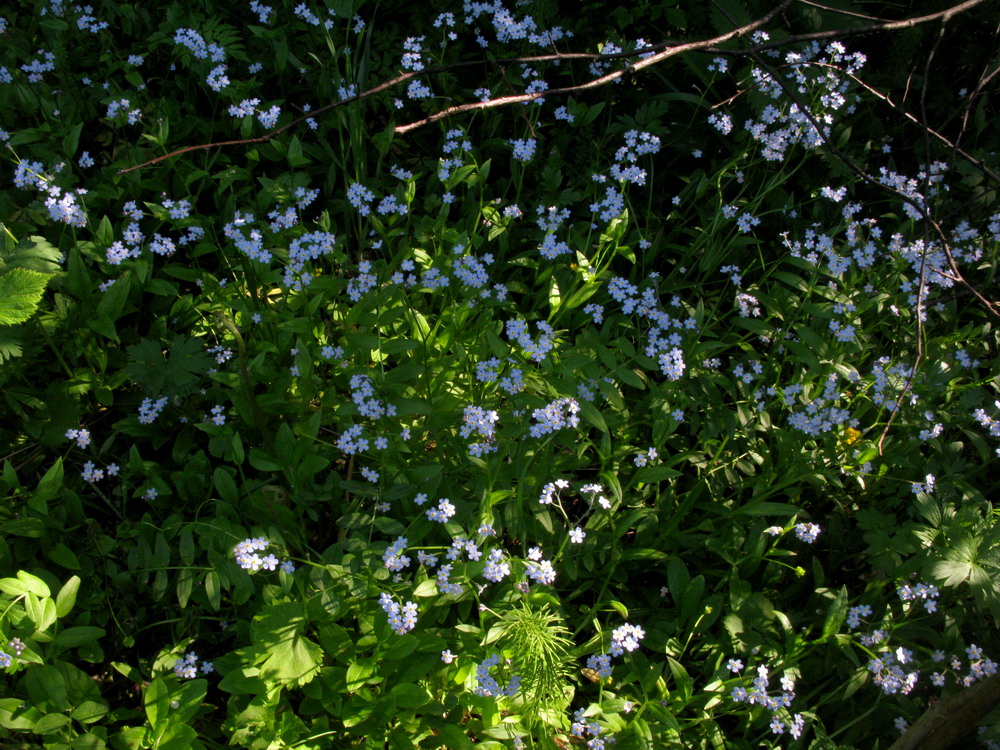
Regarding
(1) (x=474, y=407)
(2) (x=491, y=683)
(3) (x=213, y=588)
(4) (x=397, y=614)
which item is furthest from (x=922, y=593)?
(3) (x=213, y=588)

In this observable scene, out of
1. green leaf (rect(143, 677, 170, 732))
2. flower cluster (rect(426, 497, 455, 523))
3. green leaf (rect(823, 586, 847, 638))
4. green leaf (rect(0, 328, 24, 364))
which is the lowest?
green leaf (rect(823, 586, 847, 638))

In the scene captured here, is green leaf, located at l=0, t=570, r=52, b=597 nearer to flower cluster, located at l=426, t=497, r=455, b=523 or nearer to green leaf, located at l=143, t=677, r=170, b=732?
green leaf, located at l=143, t=677, r=170, b=732

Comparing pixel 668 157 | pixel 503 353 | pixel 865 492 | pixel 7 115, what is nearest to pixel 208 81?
pixel 7 115

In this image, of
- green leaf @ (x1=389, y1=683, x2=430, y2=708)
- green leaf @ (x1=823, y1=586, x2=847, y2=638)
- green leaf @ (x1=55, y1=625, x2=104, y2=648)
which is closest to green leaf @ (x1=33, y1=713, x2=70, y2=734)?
green leaf @ (x1=55, y1=625, x2=104, y2=648)

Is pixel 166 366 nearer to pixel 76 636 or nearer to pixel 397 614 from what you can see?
pixel 76 636

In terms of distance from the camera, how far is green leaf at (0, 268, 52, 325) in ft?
6.33

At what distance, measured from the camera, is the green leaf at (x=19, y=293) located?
1930mm

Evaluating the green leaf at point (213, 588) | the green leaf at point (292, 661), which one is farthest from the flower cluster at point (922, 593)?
the green leaf at point (213, 588)

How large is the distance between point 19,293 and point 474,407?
1.28 m

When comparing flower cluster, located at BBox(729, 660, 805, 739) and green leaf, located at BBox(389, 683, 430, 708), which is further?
flower cluster, located at BBox(729, 660, 805, 739)

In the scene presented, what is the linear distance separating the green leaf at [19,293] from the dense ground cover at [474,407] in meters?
0.01

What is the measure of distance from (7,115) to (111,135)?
409 millimetres

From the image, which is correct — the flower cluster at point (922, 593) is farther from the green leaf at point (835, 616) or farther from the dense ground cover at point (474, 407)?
the green leaf at point (835, 616)

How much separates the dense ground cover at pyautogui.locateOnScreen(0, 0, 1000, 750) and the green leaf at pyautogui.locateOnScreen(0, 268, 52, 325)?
1 centimetres
